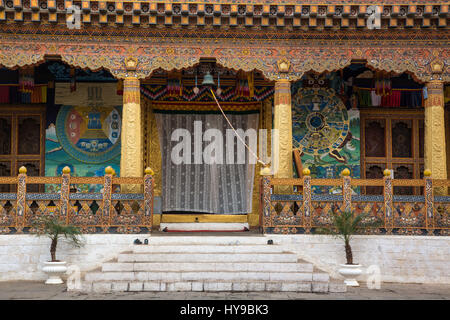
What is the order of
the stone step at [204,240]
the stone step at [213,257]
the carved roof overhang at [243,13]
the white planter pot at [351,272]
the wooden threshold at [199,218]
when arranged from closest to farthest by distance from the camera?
the stone step at [213,257], the white planter pot at [351,272], the stone step at [204,240], the carved roof overhang at [243,13], the wooden threshold at [199,218]

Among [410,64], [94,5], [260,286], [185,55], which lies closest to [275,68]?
[185,55]

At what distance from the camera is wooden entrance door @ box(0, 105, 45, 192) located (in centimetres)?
1343

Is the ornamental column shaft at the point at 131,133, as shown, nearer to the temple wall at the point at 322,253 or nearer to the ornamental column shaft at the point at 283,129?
the temple wall at the point at 322,253

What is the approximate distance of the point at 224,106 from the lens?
13.7 meters

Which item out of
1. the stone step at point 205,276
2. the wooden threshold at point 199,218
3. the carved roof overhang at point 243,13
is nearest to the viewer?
the stone step at point 205,276

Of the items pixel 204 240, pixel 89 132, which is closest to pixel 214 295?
pixel 204 240

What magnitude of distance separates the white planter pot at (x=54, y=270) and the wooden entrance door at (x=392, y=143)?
6.97 meters

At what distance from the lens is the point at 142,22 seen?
37.6 ft

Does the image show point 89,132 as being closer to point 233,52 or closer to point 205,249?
point 233,52

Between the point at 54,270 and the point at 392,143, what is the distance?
7.95m

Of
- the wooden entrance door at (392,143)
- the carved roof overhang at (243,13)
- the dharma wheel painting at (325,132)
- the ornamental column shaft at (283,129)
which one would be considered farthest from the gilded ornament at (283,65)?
the wooden entrance door at (392,143)

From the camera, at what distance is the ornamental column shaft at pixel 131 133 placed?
11.4m

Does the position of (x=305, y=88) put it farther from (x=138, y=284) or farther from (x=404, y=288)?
(x=138, y=284)

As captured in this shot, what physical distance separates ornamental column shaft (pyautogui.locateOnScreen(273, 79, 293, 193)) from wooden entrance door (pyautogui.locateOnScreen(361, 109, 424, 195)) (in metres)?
2.81
